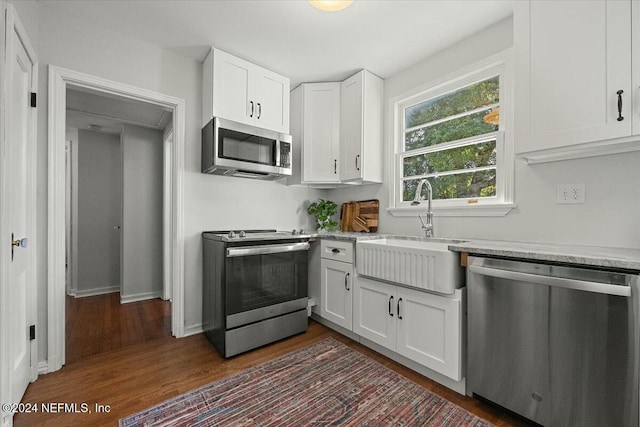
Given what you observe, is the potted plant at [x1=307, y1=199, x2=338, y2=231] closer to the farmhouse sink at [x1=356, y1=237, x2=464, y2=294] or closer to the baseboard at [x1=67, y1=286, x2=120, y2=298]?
the farmhouse sink at [x1=356, y1=237, x2=464, y2=294]

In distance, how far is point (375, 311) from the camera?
2.25m

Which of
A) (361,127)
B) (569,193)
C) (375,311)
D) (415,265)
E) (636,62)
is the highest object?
(361,127)

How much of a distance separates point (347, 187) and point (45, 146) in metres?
2.66

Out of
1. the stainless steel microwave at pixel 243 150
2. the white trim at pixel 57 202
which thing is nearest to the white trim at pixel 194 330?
the white trim at pixel 57 202

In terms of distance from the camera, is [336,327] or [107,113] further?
[107,113]

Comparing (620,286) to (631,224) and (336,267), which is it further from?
(336,267)

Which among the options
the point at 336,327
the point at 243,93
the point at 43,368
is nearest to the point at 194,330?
the point at 43,368

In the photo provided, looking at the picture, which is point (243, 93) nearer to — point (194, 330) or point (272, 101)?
point (272, 101)

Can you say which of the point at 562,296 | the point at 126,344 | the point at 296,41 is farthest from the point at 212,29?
the point at 562,296

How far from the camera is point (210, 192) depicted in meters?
2.81

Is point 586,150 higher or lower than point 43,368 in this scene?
higher

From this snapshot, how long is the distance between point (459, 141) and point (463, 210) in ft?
1.98

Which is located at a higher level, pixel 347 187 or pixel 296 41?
pixel 296 41

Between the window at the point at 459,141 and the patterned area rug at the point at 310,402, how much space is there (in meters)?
1.46
